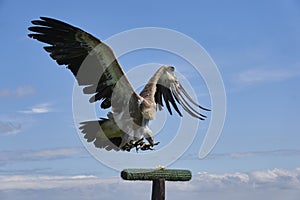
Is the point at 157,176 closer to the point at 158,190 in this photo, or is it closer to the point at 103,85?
the point at 158,190

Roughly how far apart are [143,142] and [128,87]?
0.73 m

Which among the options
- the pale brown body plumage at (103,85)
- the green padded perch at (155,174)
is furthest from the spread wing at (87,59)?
the green padded perch at (155,174)

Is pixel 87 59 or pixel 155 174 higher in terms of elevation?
pixel 87 59

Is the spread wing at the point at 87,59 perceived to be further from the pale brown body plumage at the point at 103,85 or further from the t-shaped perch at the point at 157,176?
the t-shaped perch at the point at 157,176

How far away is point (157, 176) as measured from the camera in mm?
6859

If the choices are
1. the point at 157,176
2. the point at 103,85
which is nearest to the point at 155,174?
the point at 157,176

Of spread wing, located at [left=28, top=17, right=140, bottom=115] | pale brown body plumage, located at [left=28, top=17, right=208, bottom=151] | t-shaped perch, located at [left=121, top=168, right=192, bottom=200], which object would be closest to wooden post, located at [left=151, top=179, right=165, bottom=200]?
t-shaped perch, located at [left=121, top=168, right=192, bottom=200]

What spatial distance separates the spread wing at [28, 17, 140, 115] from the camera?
23.8 feet

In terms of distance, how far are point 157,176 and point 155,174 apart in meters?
0.04

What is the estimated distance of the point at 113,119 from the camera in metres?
7.24

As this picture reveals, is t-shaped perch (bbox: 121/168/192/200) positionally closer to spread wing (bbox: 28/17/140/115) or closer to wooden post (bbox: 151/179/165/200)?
wooden post (bbox: 151/179/165/200)

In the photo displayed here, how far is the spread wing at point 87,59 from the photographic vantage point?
725cm

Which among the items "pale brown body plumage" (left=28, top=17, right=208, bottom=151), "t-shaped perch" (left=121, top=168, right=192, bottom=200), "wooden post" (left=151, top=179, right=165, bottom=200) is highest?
"pale brown body plumage" (left=28, top=17, right=208, bottom=151)

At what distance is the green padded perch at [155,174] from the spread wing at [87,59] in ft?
2.84
